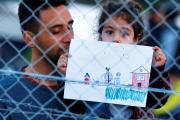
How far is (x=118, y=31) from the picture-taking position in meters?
2.29

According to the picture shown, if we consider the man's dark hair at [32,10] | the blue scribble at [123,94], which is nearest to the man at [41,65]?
the man's dark hair at [32,10]

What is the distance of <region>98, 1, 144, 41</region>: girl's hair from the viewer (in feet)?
7.52

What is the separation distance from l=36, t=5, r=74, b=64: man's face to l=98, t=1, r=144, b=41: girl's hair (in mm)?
164

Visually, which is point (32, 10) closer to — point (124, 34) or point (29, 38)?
point (29, 38)

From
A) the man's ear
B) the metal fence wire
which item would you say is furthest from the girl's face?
the man's ear

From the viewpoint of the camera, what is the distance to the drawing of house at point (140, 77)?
2.26 m

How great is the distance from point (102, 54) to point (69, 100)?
0.28 m

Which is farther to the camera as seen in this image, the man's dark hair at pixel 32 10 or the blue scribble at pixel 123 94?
the man's dark hair at pixel 32 10

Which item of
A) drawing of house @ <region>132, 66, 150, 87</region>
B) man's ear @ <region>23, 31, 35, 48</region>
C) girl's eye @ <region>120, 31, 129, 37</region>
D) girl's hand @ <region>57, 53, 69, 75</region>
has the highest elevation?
girl's eye @ <region>120, 31, 129, 37</region>

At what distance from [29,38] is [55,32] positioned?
0.15m

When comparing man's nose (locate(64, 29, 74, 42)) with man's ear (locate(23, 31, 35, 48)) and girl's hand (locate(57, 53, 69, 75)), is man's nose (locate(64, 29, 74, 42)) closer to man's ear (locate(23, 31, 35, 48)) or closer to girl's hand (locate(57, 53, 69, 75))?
girl's hand (locate(57, 53, 69, 75))

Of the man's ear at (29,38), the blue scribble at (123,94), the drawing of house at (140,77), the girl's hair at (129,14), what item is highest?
the girl's hair at (129,14)

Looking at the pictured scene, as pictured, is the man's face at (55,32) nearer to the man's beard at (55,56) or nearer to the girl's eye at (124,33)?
the man's beard at (55,56)

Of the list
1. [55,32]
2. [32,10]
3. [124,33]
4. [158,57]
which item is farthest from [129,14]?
[32,10]
